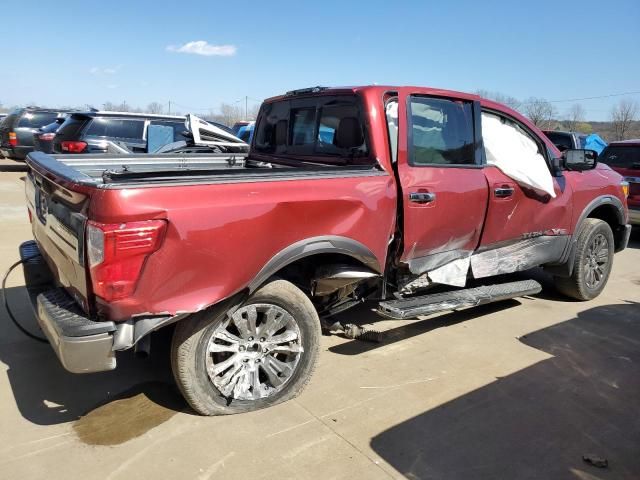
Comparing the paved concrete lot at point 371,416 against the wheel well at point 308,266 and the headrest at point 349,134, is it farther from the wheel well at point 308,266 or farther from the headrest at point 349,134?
the headrest at point 349,134

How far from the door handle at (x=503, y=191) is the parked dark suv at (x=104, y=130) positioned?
6.96 m

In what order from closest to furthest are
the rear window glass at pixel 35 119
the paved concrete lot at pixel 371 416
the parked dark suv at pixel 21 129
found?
the paved concrete lot at pixel 371 416 → the parked dark suv at pixel 21 129 → the rear window glass at pixel 35 119

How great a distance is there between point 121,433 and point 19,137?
51.1ft

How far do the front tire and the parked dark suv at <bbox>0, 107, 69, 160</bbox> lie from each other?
49.1 ft

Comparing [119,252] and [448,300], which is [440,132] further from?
[119,252]

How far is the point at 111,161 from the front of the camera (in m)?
4.29

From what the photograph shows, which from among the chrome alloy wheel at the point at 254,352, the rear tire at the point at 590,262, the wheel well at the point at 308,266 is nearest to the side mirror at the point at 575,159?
the rear tire at the point at 590,262

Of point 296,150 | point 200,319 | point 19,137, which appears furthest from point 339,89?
point 19,137

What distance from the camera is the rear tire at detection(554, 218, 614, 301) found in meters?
5.36

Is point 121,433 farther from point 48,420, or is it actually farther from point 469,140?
point 469,140

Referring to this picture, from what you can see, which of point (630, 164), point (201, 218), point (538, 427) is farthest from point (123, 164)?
point (630, 164)

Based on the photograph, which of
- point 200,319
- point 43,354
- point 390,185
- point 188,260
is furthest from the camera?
point 43,354

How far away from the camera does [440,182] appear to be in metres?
3.94

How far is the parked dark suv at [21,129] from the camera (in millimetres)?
15812
